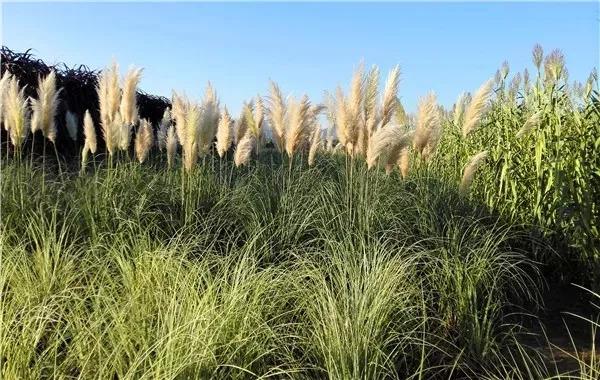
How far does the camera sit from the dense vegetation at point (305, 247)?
248 cm

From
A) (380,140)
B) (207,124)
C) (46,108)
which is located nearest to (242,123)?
(207,124)

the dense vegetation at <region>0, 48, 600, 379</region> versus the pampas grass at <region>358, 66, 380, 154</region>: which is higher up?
the pampas grass at <region>358, 66, 380, 154</region>

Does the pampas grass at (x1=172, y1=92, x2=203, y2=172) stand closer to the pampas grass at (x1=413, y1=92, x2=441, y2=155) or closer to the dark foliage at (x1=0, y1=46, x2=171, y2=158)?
the pampas grass at (x1=413, y1=92, x2=441, y2=155)

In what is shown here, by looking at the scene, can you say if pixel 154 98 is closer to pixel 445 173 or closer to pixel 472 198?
pixel 445 173

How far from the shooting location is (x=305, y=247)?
3951 mm

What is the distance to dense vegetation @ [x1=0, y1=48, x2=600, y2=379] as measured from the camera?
2.48 metres

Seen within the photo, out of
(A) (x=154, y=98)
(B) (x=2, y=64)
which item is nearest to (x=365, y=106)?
(B) (x=2, y=64)

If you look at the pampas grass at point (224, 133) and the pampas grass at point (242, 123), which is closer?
the pampas grass at point (224, 133)

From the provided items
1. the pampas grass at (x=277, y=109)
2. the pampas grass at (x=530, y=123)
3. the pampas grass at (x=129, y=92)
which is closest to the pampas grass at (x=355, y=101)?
the pampas grass at (x=277, y=109)

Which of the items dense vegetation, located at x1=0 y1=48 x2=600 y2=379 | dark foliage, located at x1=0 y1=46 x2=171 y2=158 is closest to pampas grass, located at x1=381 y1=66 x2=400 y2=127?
dense vegetation, located at x1=0 y1=48 x2=600 y2=379

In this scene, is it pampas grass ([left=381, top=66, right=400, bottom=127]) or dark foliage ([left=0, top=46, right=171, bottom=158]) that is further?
dark foliage ([left=0, top=46, right=171, bottom=158])

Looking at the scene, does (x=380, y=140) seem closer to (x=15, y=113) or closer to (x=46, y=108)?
(x=46, y=108)

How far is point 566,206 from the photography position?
14.1ft

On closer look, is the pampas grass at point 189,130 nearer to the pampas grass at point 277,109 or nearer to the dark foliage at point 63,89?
the pampas grass at point 277,109
